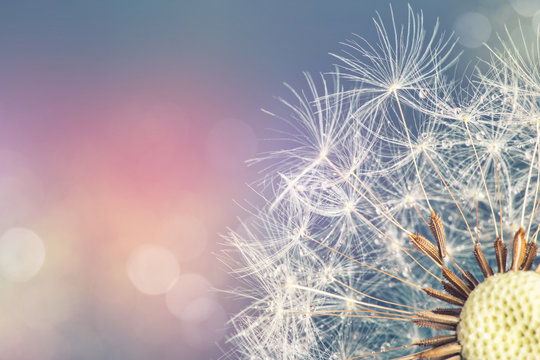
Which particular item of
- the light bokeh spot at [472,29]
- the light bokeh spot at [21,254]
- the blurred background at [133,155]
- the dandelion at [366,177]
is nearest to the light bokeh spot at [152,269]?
the blurred background at [133,155]

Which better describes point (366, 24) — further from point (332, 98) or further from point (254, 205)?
point (254, 205)

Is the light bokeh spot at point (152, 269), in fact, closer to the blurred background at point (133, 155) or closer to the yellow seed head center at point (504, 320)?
the blurred background at point (133, 155)

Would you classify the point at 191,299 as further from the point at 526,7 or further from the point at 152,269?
the point at 526,7

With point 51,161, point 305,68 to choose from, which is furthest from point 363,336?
point 51,161

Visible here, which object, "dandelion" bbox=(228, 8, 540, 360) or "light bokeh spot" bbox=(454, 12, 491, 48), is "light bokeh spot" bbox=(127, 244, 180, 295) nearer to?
"dandelion" bbox=(228, 8, 540, 360)

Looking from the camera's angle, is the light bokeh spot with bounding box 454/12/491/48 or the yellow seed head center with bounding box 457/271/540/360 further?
the light bokeh spot with bounding box 454/12/491/48

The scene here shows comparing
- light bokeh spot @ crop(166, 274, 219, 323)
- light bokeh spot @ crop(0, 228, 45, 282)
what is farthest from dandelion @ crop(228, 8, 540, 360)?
light bokeh spot @ crop(0, 228, 45, 282)

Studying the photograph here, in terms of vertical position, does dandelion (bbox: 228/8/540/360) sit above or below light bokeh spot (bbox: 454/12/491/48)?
below
